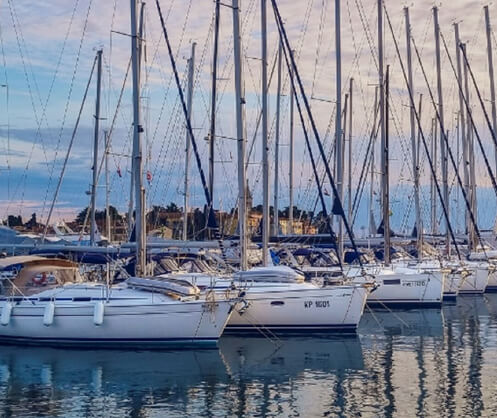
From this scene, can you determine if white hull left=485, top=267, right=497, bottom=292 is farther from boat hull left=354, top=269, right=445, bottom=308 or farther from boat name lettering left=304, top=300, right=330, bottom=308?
Result: boat name lettering left=304, top=300, right=330, bottom=308

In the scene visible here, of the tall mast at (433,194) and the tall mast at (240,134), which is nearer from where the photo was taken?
the tall mast at (240,134)

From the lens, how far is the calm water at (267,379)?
1798 cm

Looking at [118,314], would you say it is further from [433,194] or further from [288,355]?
[433,194]

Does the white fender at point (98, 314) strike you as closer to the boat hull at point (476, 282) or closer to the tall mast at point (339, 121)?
the tall mast at point (339, 121)

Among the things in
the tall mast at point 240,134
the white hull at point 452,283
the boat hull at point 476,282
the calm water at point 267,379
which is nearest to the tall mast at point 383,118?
the white hull at point 452,283

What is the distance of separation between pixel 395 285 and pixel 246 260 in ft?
32.7

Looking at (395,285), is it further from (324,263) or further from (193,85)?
(193,85)

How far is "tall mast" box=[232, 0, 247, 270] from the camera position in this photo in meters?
A: 29.5

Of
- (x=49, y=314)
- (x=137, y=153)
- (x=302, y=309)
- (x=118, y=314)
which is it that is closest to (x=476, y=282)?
(x=302, y=309)

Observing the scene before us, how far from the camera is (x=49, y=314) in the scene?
24984mm

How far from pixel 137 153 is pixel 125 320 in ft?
17.9

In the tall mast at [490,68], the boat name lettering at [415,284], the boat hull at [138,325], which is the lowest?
the boat hull at [138,325]

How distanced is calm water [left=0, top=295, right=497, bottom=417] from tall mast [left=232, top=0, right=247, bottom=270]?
3.84 metres

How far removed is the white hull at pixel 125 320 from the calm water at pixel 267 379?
0.45 metres
